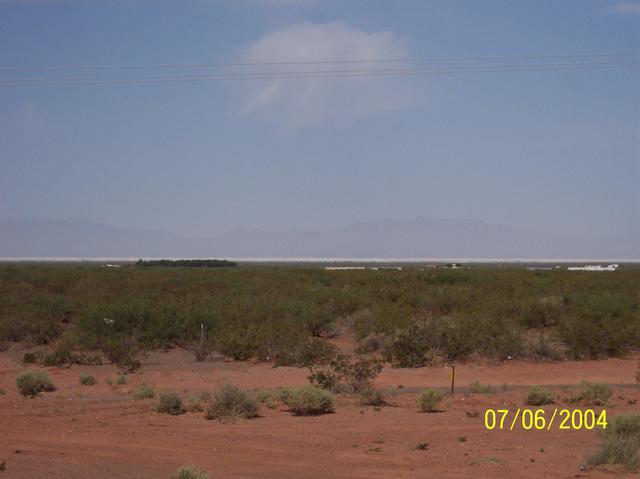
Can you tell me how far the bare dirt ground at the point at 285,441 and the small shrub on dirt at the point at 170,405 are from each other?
314 mm

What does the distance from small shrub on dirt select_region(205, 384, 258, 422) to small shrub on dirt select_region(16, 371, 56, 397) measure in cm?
678

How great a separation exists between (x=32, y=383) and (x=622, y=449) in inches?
610

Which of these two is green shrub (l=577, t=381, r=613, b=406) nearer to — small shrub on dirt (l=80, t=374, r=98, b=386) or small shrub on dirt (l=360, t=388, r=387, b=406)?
small shrub on dirt (l=360, t=388, r=387, b=406)

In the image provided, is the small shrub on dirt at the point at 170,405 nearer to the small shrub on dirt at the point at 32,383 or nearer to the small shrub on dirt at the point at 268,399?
the small shrub on dirt at the point at 268,399

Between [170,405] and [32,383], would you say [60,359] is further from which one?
[170,405]

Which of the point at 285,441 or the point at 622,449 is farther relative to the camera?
the point at 285,441

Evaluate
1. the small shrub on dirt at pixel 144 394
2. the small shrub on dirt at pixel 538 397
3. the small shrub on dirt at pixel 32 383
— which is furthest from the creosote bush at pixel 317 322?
the small shrub on dirt at pixel 538 397

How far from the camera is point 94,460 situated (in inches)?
523

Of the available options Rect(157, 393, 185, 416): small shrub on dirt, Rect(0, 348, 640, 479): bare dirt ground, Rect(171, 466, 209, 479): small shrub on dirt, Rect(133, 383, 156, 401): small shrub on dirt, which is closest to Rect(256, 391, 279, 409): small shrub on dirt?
Rect(0, 348, 640, 479): bare dirt ground

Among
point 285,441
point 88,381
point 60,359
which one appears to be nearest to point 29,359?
point 60,359

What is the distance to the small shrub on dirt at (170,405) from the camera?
60.2 feet

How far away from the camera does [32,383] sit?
2233 centimetres

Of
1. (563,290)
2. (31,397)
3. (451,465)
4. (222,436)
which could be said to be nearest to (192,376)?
(31,397)

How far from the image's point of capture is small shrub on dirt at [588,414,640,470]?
41.7 ft
